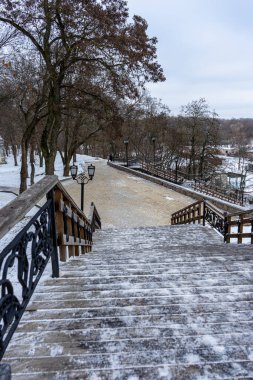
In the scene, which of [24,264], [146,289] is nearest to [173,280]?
[146,289]

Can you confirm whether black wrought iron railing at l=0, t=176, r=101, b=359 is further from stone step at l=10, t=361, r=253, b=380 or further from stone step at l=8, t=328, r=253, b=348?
stone step at l=10, t=361, r=253, b=380

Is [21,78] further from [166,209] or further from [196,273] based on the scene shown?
[196,273]

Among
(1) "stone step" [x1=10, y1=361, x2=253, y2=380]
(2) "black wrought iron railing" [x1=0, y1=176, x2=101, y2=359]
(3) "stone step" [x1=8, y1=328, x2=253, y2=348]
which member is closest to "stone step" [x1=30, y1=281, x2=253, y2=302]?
(2) "black wrought iron railing" [x1=0, y1=176, x2=101, y2=359]

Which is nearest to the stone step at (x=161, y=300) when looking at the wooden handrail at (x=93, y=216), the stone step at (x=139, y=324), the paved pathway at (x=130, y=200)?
the stone step at (x=139, y=324)

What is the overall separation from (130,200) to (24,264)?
53.4 ft

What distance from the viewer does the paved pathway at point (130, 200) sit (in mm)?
14703

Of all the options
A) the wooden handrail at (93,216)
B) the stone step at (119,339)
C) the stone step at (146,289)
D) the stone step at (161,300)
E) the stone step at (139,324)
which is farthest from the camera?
the wooden handrail at (93,216)

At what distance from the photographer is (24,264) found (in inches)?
82.7

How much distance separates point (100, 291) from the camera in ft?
8.98

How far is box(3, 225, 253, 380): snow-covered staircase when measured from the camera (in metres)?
1.74

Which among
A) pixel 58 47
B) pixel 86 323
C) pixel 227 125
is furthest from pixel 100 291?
pixel 227 125

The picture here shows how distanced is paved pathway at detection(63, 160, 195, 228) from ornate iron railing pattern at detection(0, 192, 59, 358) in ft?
35.3

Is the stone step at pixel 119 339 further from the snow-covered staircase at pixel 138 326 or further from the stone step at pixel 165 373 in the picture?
the stone step at pixel 165 373

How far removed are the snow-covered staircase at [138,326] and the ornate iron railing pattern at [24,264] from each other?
0.19 metres
